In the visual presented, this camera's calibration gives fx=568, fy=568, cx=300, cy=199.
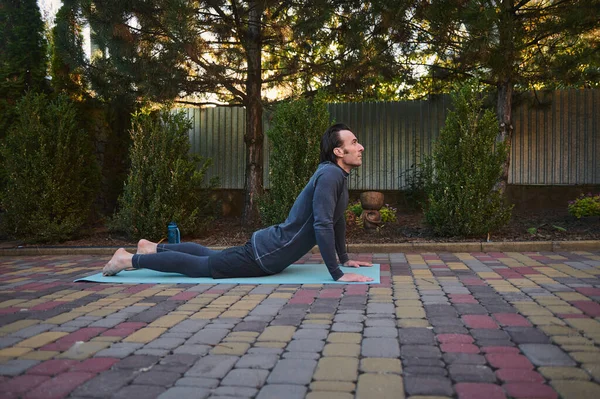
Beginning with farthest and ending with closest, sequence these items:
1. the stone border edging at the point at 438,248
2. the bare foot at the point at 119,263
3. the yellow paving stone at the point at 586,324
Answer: the stone border edging at the point at 438,248 → the bare foot at the point at 119,263 → the yellow paving stone at the point at 586,324

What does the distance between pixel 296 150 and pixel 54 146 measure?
12.8 feet

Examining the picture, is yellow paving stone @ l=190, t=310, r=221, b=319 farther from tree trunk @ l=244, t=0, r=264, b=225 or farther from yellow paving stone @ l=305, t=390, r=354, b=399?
tree trunk @ l=244, t=0, r=264, b=225

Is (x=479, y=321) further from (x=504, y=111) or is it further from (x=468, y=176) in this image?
(x=504, y=111)

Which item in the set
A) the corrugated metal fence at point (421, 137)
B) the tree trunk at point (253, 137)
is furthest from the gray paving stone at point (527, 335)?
the corrugated metal fence at point (421, 137)

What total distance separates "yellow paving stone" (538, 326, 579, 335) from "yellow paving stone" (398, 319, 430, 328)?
0.67m

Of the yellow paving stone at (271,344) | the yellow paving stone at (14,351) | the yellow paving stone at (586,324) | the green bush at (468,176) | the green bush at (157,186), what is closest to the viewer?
the yellow paving stone at (14,351)

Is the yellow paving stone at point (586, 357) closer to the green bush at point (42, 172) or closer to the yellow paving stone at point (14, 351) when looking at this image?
the yellow paving stone at point (14, 351)

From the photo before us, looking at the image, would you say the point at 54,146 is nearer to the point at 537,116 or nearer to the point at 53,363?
the point at 53,363

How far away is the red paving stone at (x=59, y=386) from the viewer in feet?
7.68

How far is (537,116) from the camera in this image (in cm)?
1179

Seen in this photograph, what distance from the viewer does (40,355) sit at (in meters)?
2.94

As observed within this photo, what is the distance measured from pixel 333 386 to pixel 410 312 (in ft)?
5.21

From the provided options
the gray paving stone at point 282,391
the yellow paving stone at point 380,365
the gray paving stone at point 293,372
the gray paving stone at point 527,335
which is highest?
the gray paving stone at point 527,335

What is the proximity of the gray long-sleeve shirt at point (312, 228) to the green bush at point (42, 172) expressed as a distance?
4.93 meters
